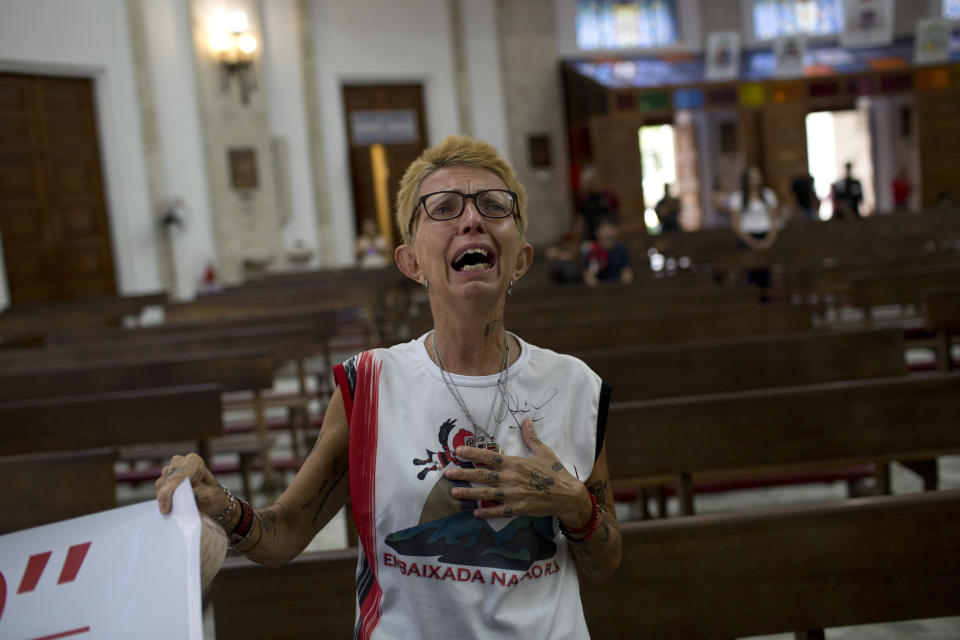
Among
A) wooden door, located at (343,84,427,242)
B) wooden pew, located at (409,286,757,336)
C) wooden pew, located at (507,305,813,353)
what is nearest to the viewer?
wooden pew, located at (507,305,813,353)

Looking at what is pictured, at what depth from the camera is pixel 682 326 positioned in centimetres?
431

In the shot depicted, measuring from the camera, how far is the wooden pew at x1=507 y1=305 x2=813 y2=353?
4227 mm

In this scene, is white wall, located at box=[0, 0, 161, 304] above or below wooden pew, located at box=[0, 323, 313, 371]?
above

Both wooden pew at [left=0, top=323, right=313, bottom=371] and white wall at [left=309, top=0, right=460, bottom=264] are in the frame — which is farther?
white wall at [left=309, top=0, right=460, bottom=264]

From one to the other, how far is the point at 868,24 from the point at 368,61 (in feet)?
35.9

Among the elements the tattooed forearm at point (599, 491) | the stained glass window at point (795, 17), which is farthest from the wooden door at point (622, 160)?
the tattooed forearm at point (599, 491)

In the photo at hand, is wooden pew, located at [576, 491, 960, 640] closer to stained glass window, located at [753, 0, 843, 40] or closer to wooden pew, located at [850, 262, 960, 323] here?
wooden pew, located at [850, 262, 960, 323]

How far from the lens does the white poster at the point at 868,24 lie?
18656 mm

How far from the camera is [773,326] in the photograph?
4.29 m

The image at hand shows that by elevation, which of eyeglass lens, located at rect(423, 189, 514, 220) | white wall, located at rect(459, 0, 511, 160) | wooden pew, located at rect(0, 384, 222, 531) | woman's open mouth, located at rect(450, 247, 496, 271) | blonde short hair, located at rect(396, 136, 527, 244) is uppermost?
white wall, located at rect(459, 0, 511, 160)

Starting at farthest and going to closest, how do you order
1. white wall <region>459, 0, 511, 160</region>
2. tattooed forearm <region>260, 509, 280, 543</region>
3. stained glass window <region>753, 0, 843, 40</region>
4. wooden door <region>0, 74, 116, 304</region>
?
stained glass window <region>753, 0, 843, 40</region>, white wall <region>459, 0, 511, 160</region>, wooden door <region>0, 74, 116, 304</region>, tattooed forearm <region>260, 509, 280, 543</region>

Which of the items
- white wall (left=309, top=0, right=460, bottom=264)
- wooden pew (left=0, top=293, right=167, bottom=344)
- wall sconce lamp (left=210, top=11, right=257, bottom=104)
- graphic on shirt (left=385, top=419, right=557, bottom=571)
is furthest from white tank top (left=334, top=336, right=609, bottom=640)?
white wall (left=309, top=0, right=460, bottom=264)

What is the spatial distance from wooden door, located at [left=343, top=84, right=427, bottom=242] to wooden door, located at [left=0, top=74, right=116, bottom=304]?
17.1 ft

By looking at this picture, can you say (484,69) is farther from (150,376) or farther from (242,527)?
(242,527)
